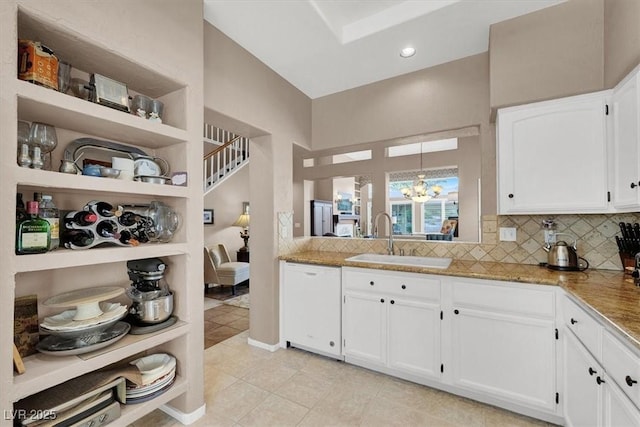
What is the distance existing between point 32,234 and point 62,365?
600 mm

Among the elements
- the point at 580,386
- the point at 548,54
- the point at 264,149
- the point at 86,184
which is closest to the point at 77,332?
the point at 86,184

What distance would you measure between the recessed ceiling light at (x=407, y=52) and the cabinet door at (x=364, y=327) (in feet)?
7.15

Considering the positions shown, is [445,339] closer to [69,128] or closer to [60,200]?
[60,200]

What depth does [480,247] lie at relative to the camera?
94.4 inches

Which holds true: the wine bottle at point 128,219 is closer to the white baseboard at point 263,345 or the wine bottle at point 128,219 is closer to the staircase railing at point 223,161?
the white baseboard at point 263,345

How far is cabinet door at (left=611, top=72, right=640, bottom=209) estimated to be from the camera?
1479mm

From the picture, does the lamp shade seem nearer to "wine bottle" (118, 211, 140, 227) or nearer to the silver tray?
"wine bottle" (118, 211, 140, 227)

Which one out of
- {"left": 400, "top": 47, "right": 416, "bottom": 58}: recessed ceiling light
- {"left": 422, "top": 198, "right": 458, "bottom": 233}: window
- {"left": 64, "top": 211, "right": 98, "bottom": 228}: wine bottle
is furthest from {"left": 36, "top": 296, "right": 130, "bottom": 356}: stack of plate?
{"left": 422, "top": 198, "right": 458, "bottom": 233}: window

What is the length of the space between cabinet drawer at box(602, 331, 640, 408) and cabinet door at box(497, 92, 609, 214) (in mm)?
1105

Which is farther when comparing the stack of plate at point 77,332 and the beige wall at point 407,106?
the beige wall at point 407,106

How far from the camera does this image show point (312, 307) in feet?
8.34

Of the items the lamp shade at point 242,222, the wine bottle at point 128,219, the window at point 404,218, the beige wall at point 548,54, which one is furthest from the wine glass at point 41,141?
the window at point 404,218

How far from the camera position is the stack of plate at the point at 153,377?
150 centimetres

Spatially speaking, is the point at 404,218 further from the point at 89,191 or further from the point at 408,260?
the point at 89,191
